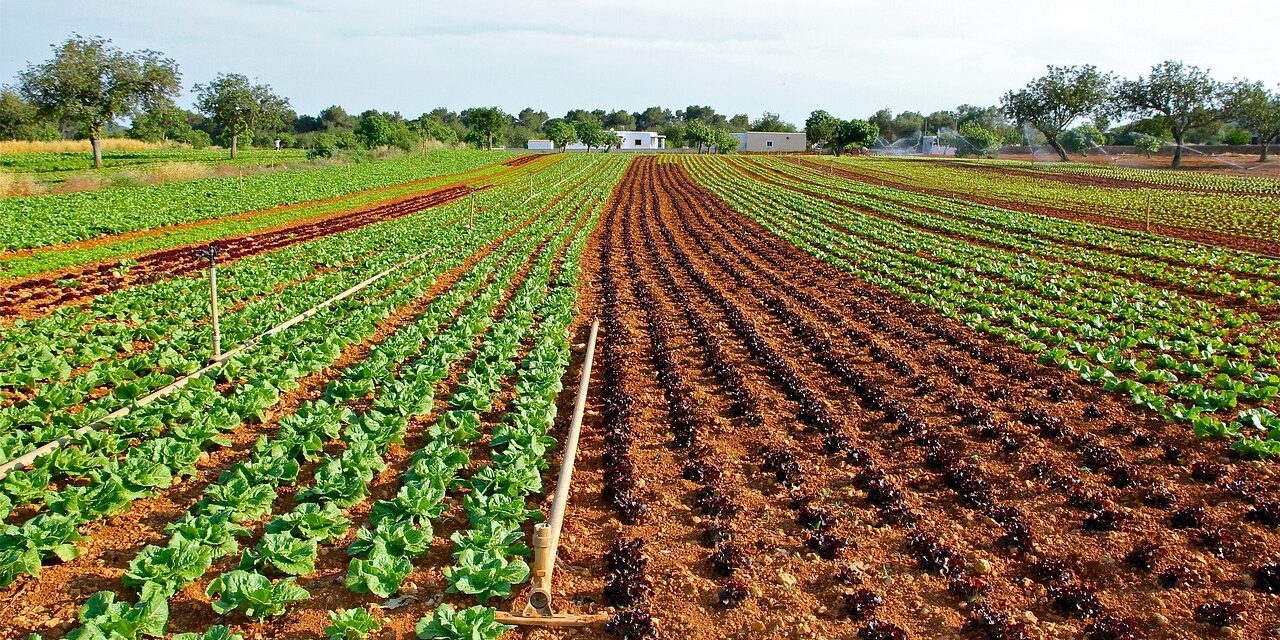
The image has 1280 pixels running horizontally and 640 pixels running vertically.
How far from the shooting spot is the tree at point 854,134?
10581 centimetres

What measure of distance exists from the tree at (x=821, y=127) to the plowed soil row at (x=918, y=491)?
109 metres

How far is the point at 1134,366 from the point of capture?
10.4m

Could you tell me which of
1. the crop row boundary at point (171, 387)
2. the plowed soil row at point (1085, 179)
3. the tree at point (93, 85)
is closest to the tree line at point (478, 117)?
the tree at point (93, 85)

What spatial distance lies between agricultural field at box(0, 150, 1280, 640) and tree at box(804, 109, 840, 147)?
10148 cm

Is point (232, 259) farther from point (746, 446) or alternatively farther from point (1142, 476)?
point (1142, 476)

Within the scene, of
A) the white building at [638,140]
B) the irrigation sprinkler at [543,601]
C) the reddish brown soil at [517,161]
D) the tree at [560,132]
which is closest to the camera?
the irrigation sprinkler at [543,601]

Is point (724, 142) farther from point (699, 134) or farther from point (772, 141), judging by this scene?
point (772, 141)

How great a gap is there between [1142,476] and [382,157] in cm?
7210

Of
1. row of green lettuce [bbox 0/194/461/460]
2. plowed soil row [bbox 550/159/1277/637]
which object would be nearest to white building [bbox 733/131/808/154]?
row of green lettuce [bbox 0/194/461/460]

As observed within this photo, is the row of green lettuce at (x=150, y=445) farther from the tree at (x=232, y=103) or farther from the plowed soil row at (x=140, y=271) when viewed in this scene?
the tree at (x=232, y=103)

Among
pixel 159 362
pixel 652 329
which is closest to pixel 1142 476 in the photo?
pixel 652 329

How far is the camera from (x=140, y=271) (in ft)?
54.4

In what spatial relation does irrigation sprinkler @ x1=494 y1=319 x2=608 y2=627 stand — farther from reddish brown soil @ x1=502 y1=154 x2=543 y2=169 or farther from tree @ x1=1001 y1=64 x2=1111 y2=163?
tree @ x1=1001 y1=64 x2=1111 y2=163

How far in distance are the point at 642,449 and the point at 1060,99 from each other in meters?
111
